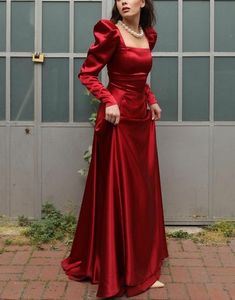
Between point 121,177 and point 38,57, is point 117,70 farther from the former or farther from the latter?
point 38,57

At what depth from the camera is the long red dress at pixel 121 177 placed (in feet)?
11.9

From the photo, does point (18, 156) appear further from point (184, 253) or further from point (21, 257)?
point (184, 253)

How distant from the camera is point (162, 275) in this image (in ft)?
13.5

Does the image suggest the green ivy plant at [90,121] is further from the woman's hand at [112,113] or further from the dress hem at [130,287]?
the woman's hand at [112,113]

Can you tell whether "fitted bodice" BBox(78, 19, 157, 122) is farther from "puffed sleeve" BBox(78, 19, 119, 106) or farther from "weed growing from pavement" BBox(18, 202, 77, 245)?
"weed growing from pavement" BBox(18, 202, 77, 245)

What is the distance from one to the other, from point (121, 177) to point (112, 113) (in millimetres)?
448

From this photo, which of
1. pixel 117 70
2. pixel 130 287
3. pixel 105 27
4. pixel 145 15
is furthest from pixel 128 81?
pixel 130 287

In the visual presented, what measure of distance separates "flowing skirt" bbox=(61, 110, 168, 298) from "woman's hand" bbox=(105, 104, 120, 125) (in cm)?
10

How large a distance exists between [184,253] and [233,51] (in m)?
1.95

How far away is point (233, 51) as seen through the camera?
5.13 m

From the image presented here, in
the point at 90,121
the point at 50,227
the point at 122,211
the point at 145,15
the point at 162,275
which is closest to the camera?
the point at 122,211

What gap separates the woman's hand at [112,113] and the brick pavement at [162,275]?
1212 millimetres

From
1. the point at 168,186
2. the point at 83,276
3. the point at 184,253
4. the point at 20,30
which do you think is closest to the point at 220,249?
the point at 184,253

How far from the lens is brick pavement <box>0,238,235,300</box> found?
3754 mm
